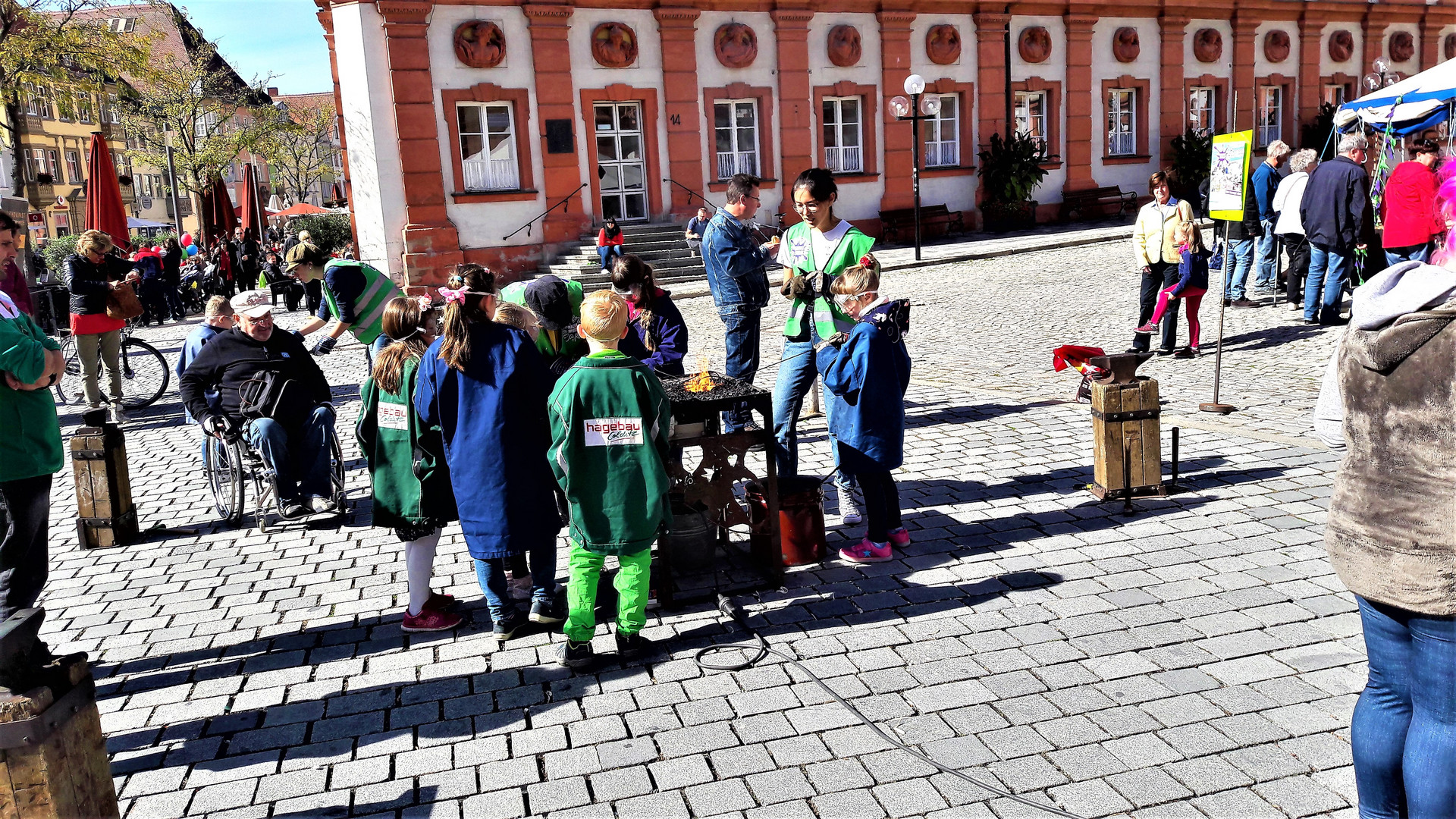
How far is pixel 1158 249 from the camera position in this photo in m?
10.8

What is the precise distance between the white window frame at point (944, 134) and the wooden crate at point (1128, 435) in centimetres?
1988

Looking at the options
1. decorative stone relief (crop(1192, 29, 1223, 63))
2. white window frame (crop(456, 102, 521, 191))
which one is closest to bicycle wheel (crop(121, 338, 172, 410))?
white window frame (crop(456, 102, 521, 191))

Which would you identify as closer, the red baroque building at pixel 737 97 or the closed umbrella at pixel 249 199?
the red baroque building at pixel 737 97

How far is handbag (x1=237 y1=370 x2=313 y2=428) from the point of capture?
22.9 feet

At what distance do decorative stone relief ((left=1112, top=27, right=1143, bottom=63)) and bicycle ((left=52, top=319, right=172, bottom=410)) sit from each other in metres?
21.9

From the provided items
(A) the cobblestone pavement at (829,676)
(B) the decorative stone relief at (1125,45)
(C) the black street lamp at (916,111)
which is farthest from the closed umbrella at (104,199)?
(B) the decorative stone relief at (1125,45)

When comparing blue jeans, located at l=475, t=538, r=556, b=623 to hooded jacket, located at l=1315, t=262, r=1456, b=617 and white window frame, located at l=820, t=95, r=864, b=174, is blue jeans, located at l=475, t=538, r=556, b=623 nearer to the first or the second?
hooded jacket, located at l=1315, t=262, r=1456, b=617

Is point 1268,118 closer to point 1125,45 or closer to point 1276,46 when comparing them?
point 1276,46

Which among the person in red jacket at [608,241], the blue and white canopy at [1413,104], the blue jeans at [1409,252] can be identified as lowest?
the blue jeans at [1409,252]

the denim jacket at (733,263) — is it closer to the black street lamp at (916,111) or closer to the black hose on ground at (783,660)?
the black hose on ground at (783,660)

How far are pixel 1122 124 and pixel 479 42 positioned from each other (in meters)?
15.8

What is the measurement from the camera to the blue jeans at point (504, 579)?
488 centimetres

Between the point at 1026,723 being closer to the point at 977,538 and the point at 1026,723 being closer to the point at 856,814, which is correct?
the point at 856,814

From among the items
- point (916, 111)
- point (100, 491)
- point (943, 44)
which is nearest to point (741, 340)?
point (100, 491)
